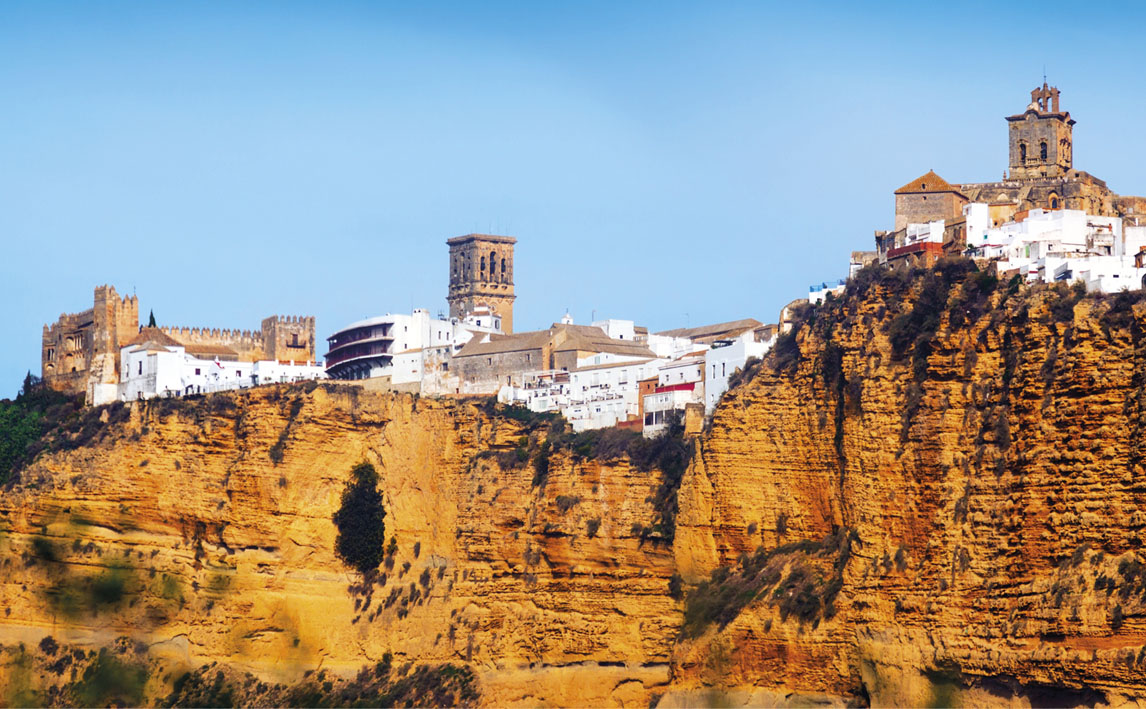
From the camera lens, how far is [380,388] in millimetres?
60688

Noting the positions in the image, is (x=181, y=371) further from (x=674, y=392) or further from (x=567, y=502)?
(x=674, y=392)

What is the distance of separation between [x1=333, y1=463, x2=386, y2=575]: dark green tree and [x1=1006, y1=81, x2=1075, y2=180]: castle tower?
21.7 m

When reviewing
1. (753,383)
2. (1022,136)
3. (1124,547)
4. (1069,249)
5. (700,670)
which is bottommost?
(700,670)

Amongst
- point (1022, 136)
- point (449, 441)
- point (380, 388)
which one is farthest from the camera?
point (380, 388)

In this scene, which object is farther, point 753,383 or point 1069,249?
point 753,383

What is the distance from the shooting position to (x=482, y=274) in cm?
8181

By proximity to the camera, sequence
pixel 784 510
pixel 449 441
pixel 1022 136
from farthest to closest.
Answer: pixel 449 441 → pixel 1022 136 → pixel 784 510

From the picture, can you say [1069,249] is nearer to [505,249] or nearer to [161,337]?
[161,337]

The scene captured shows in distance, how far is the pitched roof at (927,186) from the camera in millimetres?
48344

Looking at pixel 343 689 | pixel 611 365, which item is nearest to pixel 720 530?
pixel 611 365

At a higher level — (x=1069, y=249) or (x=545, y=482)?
(x=1069, y=249)

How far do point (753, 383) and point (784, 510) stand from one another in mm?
3413

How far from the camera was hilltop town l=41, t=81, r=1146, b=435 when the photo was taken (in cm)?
4234

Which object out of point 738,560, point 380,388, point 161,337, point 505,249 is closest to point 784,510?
point 738,560
